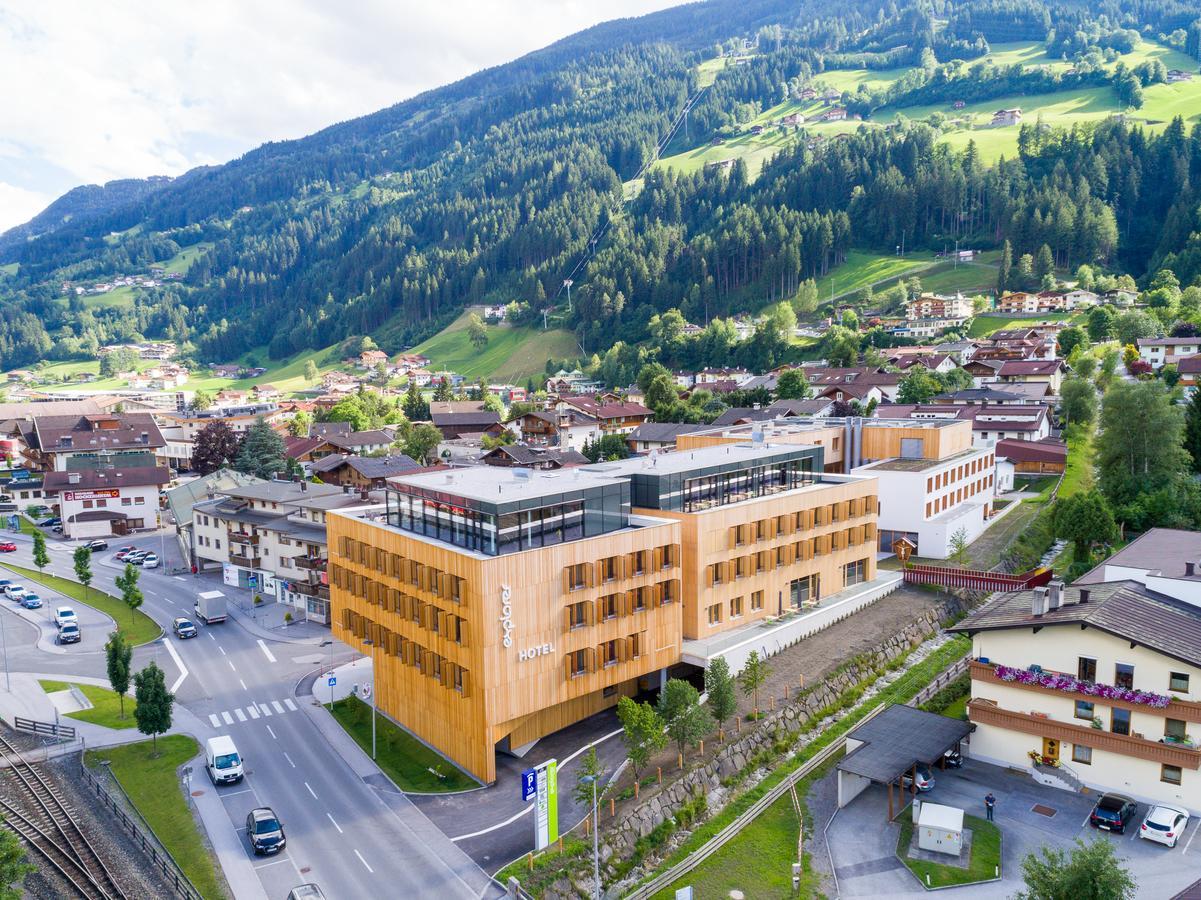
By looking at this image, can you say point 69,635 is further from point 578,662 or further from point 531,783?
point 531,783

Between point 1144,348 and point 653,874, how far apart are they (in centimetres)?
10919

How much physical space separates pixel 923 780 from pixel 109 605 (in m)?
Result: 63.4

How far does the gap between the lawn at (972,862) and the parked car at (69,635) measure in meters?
56.2

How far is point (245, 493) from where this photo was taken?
7625 cm

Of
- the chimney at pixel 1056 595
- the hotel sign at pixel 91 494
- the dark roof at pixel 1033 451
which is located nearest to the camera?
the chimney at pixel 1056 595

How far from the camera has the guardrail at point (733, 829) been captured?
29594 mm

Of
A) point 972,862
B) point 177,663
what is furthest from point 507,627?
point 177,663

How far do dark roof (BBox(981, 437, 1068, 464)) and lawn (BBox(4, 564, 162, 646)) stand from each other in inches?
3118

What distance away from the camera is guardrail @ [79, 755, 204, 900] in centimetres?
3014

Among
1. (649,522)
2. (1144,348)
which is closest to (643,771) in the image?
(649,522)

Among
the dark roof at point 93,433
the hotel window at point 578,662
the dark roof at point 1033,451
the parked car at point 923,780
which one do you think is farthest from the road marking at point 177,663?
the dark roof at point 1033,451

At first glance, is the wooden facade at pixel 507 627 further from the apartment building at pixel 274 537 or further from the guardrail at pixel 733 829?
the apartment building at pixel 274 537

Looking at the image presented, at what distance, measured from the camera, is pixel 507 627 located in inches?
1389

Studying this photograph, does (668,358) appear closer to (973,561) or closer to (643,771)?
(973,561)
